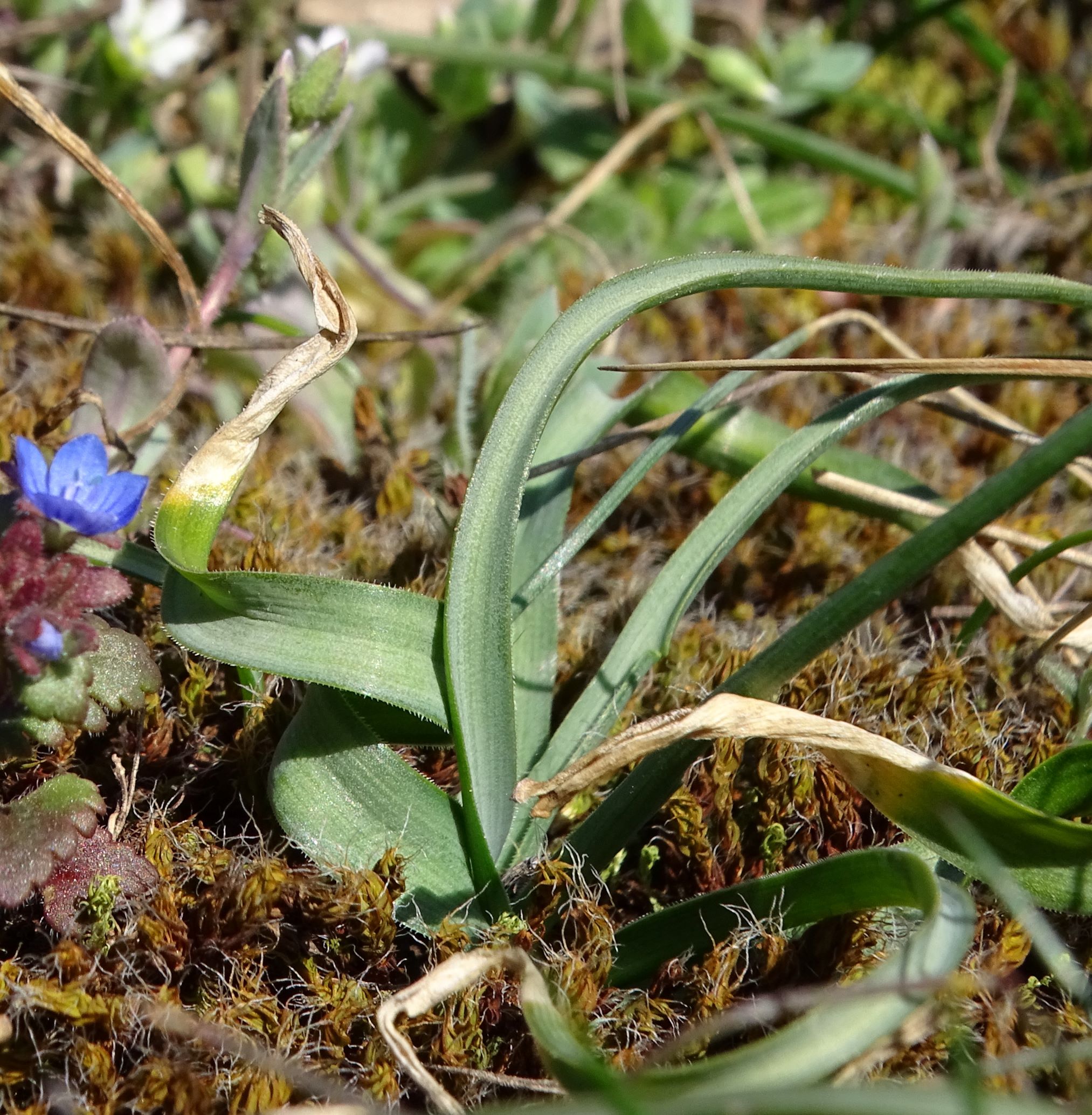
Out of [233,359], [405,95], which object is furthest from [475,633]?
[405,95]

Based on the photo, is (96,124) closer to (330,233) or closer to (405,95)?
(330,233)

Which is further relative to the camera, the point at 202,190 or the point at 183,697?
the point at 202,190

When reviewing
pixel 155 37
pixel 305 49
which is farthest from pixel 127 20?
pixel 305 49

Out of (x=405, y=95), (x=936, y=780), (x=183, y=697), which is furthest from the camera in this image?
(x=405, y=95)

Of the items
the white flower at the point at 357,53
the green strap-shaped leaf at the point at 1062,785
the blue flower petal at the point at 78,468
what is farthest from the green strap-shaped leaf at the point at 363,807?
the white flower at the point at 357,53

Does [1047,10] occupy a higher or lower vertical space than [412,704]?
higher

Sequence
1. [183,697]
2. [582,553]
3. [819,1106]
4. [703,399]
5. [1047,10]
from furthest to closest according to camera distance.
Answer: [1047,10], [582,553], [703,399], [183,697], [819,1106]

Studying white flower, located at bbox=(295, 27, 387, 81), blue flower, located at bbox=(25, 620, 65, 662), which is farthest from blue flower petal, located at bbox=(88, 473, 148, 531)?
white flower, located at bbox=(295, 27, 387, 81)
